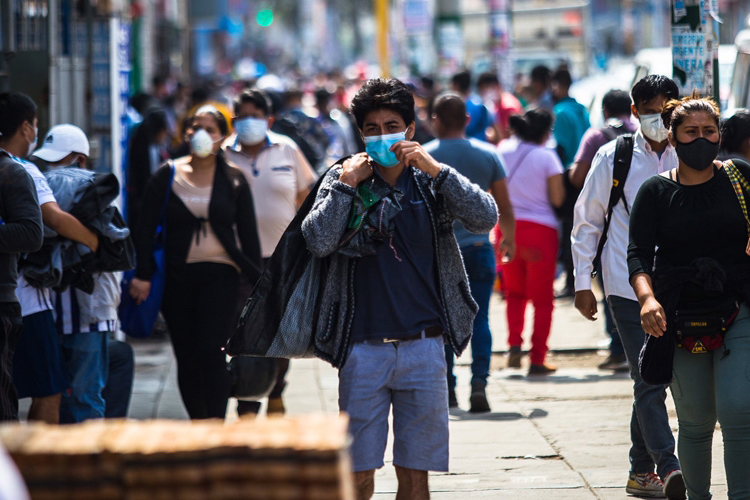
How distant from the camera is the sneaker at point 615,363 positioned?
8.88 metres

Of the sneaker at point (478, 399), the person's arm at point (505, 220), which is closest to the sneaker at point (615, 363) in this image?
the sneaker at point (478, 399)

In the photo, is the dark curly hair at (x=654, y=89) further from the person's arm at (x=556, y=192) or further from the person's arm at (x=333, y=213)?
the person's arm at (x=556, y=192)

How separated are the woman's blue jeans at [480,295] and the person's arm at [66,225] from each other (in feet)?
8.48

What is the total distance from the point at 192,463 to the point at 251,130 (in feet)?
17.1

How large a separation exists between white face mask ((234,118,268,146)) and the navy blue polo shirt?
10.6ft

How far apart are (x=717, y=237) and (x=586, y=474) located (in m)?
1.88

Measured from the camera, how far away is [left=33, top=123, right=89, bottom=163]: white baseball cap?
19.7ft

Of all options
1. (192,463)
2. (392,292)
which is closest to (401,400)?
(392,292)

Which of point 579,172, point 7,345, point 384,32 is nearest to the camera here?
point 7,345

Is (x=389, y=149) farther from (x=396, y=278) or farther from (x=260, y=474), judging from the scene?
(x=260, y=474)

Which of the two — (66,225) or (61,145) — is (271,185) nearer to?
(61,145)

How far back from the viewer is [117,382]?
21.2 feet

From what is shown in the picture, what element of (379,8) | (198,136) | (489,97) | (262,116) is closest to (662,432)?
(198,136)

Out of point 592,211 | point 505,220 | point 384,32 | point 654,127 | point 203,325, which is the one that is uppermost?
point 384,32
